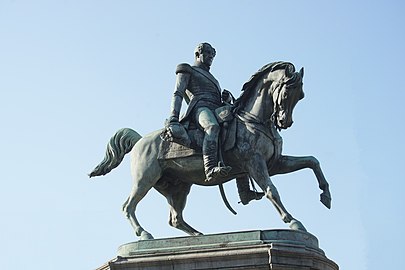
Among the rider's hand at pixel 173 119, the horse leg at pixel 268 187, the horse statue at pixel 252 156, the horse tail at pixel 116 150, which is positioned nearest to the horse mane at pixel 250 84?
the horse statue at pixel 252 156

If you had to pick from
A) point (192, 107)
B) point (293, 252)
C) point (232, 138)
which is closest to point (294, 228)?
point (293, 252)

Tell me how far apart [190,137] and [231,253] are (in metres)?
2.70

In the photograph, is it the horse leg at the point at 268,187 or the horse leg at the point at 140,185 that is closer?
the horse leg at the point at 268,187

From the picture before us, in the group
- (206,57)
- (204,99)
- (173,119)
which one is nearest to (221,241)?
(173,119)

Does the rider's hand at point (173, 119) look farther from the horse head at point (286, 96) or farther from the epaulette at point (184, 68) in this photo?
the horse head at point (286, 96)

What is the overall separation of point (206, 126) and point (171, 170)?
117 cm

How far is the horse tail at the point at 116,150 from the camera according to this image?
17.9 meters

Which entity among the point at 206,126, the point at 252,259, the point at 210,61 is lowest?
the point at 252,259

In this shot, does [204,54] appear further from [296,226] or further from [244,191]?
[296,226]

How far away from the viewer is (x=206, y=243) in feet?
51.5

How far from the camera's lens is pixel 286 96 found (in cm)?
1647

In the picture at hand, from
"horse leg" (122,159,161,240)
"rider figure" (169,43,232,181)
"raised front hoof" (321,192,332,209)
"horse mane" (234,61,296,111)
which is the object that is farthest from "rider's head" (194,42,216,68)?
"raised front hoof" (321,192,332,209)

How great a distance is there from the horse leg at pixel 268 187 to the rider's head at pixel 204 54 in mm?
2706

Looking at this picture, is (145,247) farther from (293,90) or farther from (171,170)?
(293,90)
